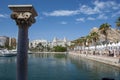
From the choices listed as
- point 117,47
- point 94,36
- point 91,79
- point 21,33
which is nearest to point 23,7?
point 21,33

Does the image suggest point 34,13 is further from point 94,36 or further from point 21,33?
point 94,36

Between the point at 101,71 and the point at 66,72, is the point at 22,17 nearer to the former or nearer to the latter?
the point at 66,72

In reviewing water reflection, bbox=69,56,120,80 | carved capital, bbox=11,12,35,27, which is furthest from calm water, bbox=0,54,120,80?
carved capital, bbox=11,12,35,27

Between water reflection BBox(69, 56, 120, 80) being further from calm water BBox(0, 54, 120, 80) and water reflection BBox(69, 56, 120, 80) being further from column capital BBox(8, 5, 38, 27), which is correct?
column capital BBox(8, 5, 38, 27)

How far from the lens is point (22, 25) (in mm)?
8117

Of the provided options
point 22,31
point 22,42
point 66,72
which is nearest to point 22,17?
point 22,31

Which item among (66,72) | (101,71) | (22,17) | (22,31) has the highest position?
(22,17)

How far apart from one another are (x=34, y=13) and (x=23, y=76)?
83.5 inches

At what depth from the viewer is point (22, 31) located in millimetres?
8109

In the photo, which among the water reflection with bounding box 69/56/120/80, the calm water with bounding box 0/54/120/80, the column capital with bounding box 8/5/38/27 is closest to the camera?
the column capital with bounding box 8/5/38/27

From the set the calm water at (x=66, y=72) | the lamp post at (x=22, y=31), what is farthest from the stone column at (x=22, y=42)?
the calm water at (x=66, y=72)

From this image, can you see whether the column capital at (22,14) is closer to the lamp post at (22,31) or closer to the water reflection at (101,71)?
the lamp post at (22,31)

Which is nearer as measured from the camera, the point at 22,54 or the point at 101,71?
the point at 22,54

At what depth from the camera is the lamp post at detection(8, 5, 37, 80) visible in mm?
7859
